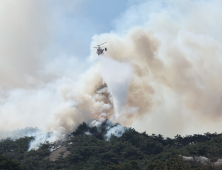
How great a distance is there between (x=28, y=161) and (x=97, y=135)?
45.4 meters

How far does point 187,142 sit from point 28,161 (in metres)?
76.7

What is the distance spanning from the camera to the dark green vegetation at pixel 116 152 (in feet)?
266

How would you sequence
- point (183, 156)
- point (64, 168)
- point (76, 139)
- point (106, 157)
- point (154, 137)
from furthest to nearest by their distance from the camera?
1. point (154, 137)
2. point (76, 139)
3. point (106, 157)
4. point (64, 168)
5. point (183, 156)

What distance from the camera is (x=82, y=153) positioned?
111m

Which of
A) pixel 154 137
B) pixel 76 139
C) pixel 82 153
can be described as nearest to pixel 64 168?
pixel 82 153

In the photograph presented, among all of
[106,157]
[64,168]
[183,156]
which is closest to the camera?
[183,156]

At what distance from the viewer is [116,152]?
115562 millimetres

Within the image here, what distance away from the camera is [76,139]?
126 metres

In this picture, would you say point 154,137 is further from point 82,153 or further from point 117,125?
point 82,153

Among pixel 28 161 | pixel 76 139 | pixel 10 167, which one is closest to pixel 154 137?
pixel 76 139

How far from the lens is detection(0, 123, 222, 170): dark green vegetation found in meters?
81.1

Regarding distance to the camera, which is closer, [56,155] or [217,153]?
[217,153]

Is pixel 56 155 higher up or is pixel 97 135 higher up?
pixel 97 135

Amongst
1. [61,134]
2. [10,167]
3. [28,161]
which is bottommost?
[10,167]
